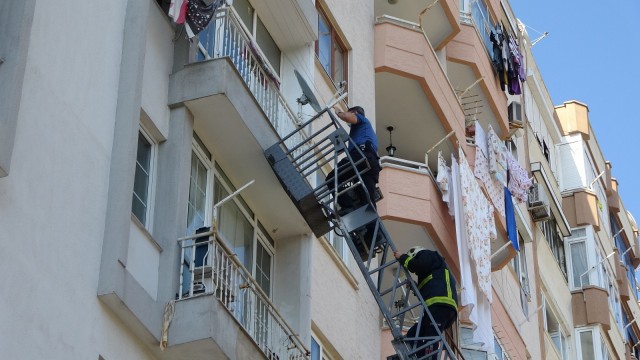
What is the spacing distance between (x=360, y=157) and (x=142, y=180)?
15.7 feet

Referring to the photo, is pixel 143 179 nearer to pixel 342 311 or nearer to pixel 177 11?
pixel 177 11

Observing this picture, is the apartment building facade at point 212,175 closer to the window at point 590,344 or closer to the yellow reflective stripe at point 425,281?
the yellow reflective stripe at point 425,281

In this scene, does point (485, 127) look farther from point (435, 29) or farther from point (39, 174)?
point (39, 174)

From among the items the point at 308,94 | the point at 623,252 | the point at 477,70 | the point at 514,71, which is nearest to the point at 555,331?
the point at 514,71

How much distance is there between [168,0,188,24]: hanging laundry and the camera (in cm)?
1683

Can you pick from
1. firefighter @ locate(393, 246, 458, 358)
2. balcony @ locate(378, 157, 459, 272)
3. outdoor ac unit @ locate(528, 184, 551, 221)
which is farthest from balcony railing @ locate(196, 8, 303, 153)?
outdoor ac unit @ locate(528, 184, 551, 221)

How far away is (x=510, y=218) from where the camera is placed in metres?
31.8

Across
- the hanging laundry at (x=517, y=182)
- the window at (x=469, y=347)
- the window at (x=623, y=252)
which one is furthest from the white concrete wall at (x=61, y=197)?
the window at (x=623, y=252)

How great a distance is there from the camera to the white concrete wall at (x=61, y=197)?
1309 cm

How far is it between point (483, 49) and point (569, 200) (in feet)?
38.8

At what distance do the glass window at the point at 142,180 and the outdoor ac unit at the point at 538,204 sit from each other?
72.5ft

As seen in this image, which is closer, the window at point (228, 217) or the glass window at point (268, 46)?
the window at point (228, 217)

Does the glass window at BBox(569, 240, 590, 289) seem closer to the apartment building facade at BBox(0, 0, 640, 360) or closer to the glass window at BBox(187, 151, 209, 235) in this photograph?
the apartment building facade at BBox(0, 0, 640, 360)

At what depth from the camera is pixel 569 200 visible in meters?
43.6
